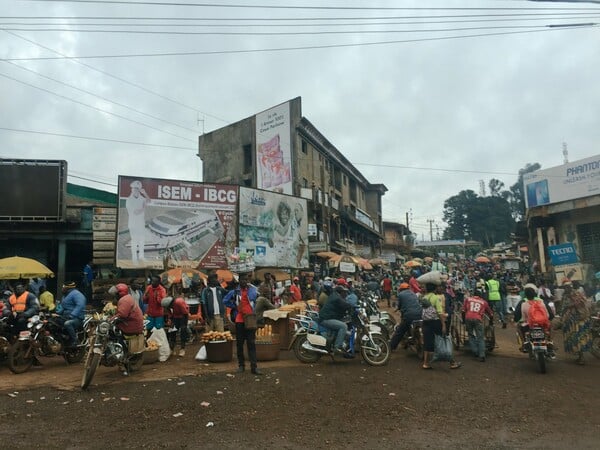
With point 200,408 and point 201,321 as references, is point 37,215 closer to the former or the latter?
point 201,321

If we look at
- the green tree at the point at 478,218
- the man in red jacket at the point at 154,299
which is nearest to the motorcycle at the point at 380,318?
the man in red jacket at the point at 154,299

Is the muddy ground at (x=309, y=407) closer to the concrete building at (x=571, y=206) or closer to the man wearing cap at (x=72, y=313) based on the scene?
the man wearing cap at (x=72, y=313)

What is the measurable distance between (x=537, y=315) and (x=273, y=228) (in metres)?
16.8

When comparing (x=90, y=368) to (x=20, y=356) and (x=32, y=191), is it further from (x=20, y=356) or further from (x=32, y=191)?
(x=32, y=191)

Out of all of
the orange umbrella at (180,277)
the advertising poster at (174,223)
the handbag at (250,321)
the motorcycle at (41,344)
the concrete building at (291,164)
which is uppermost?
the concrete building at (291,164)

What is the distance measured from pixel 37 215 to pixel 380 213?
41.5 m

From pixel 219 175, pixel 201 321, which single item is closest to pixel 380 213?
pixel 219 175

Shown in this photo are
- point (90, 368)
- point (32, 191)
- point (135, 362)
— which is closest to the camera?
point (90, 368)

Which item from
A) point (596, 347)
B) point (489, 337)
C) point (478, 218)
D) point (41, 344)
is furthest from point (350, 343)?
point (478, 218)

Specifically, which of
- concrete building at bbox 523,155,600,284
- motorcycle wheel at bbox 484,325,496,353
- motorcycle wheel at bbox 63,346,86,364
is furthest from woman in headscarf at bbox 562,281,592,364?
motorcycle wheel at bbox 63,346,86,364

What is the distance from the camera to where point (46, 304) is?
13.4 m

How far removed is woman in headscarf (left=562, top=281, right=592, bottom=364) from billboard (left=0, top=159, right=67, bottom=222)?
1986cm

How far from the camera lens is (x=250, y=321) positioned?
8562 mm

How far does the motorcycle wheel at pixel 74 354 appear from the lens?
9.74 m
